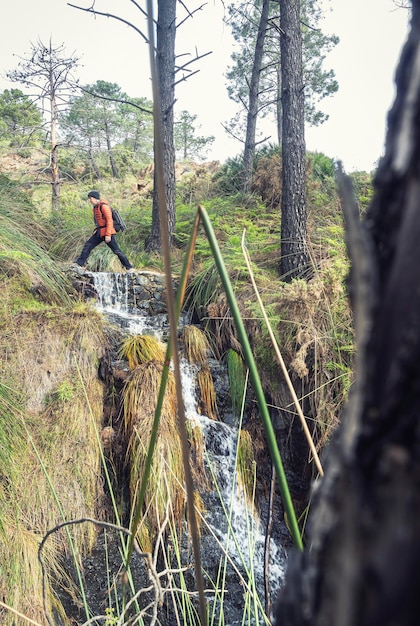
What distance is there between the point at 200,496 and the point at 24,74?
7.51 m

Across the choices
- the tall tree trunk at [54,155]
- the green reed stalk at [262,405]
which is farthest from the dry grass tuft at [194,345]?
the tall tree trunk at [54,155]

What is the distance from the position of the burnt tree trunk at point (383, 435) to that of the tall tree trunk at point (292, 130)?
15.0 feet

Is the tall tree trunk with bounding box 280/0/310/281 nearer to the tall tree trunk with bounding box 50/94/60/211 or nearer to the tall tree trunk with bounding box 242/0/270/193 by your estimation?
the tall tree trunk with bounding box 242/0/270/193

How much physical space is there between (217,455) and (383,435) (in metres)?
3.71

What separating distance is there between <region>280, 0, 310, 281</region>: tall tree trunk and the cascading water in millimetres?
1702

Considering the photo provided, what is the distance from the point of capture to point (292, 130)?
4.81 m

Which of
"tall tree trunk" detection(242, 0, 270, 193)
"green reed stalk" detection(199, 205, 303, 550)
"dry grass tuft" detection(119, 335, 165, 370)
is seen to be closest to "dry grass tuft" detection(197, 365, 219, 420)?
"dry grass tuft" detection(119, 335, 165, 370)

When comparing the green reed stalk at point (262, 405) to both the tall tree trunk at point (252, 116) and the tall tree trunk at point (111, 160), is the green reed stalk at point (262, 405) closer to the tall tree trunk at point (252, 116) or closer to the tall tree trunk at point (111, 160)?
the tall tree trunk at point (252, 116)

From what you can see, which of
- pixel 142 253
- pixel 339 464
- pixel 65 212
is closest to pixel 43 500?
pixel 339 464

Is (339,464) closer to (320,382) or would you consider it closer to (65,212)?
(320,382)

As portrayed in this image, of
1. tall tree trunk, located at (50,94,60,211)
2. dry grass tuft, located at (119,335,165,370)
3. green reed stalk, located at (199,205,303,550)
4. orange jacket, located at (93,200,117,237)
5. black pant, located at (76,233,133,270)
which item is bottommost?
dry grass tuft, located at (119,335,165,370)

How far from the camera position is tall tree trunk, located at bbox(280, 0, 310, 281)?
4711mm

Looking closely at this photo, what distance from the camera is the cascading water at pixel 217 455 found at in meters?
3.10

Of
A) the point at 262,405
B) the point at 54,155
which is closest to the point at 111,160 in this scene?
the point at 54,155
